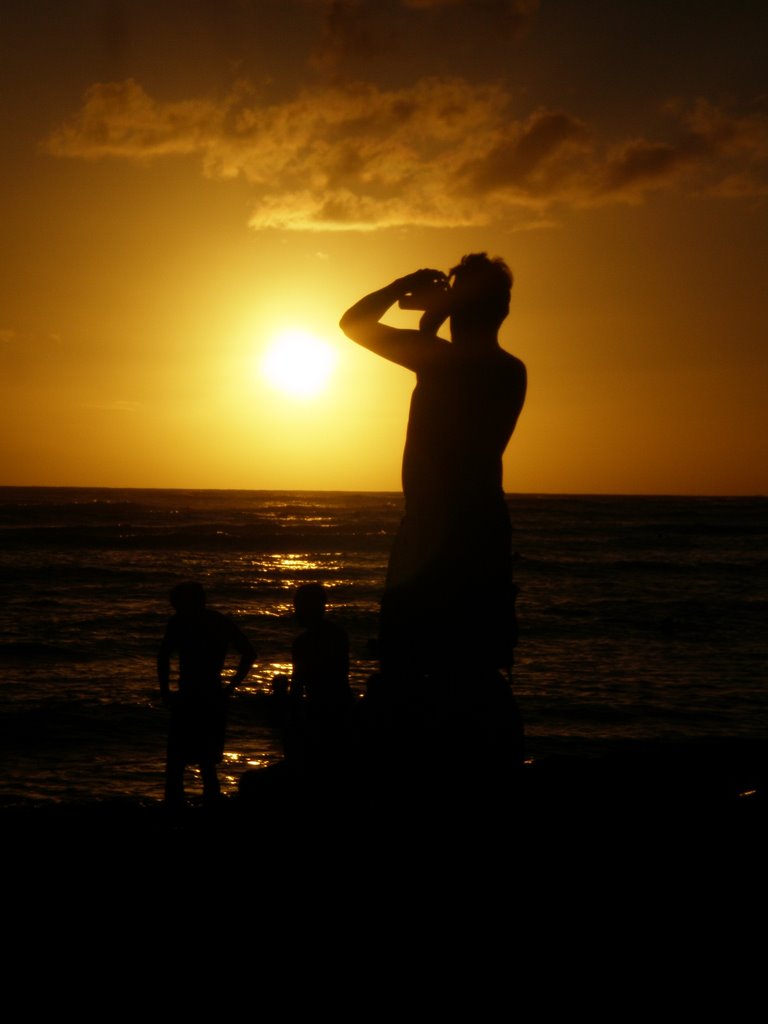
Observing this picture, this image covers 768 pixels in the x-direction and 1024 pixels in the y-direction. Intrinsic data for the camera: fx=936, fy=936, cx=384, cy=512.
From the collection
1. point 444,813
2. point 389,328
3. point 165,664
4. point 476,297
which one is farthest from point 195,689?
point 476,297

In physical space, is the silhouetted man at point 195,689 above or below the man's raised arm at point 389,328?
below

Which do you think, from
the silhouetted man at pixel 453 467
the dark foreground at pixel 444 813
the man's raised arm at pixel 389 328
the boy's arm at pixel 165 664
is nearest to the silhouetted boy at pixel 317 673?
the dark foreground at pixel 444 813

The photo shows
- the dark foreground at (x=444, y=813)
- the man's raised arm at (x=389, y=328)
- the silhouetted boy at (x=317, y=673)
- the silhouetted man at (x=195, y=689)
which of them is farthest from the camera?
the silhouetted man at (x=195, y=689)

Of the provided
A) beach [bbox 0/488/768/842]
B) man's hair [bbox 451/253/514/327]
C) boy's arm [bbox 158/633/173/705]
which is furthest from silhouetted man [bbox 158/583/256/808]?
man's hair [bbox 451/253/514/327]

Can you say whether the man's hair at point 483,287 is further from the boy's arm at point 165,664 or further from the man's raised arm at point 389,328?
the boy's arm at point 165,664

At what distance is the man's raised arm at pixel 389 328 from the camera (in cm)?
350

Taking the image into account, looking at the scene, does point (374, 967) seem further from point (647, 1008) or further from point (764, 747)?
point (764, 747)

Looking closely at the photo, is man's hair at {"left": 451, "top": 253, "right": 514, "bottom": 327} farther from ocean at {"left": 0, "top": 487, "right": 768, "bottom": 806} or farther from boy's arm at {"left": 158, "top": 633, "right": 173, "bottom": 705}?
boy's arm at {"left": 158, "top": 633, "right": 173, "bottom": 705}

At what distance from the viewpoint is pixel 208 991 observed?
A: 3.16 meters

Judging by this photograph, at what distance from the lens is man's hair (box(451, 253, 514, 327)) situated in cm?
355

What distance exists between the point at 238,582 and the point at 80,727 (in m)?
20.9

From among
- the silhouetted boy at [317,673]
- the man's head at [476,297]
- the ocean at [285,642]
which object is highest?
the man's head at [476,297]

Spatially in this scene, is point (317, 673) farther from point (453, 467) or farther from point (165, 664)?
point (453, 467)

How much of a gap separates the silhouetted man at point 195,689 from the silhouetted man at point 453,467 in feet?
11.2
